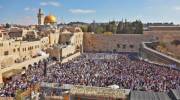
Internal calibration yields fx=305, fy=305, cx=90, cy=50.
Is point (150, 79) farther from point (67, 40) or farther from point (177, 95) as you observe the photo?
point (67, 40)

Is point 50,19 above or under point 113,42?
above

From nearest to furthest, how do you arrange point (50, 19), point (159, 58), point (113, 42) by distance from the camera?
point (159, 58)
point (113, 42)
point (50, 19)

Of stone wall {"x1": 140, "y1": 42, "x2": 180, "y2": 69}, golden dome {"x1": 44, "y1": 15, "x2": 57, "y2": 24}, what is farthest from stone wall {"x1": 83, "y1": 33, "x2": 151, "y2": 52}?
golden dome {"x1": 44, "y1": 15, "x2": 57, "y2": 24}

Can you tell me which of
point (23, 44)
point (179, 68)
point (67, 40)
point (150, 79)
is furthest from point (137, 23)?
point (150, 79)

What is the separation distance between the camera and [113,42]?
164ft

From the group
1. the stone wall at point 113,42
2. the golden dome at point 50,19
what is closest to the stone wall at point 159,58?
the stone wall at point 113,42

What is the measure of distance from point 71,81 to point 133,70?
6.91 meters

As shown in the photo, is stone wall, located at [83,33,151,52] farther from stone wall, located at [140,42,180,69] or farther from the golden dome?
the golden dome

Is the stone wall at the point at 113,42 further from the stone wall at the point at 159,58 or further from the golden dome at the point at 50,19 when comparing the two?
the golden dome at the point at 50,19

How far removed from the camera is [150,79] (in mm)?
20172

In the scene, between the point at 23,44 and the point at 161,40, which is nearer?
the point at 23,44

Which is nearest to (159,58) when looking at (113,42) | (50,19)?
(113,42)

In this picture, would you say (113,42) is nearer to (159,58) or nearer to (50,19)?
(50,19)

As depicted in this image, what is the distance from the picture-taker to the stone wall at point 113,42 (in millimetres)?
49188
